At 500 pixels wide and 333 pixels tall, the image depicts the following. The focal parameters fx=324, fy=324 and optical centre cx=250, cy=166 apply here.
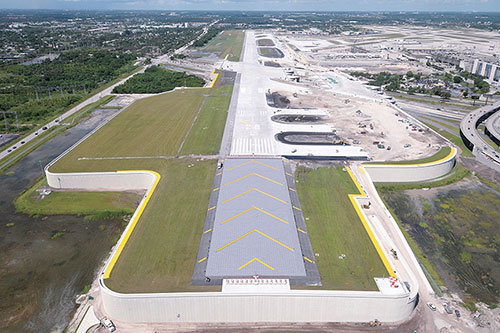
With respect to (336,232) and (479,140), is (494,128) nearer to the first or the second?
(479,140)

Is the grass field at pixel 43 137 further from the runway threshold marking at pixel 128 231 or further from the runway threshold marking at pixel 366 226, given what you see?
the runway threshold marking at pixel 366 226

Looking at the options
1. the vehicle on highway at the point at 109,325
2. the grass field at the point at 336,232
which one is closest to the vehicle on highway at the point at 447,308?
the grass field at the point at 336,232

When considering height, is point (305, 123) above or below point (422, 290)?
above

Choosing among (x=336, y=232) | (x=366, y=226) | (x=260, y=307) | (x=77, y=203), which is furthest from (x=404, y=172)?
(x=77, y=203)

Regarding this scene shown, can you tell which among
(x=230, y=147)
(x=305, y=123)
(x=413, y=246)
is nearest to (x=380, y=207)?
(x=413, y=246)

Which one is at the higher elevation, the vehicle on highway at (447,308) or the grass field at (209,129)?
the grass field at (209,129)

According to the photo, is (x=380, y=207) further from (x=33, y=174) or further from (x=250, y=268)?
(x=33, y=174)

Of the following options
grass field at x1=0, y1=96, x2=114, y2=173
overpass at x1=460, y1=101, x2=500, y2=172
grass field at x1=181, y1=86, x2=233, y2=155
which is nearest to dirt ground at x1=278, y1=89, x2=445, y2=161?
overpass at x1=460, y1=101, x2=500, y2=172
